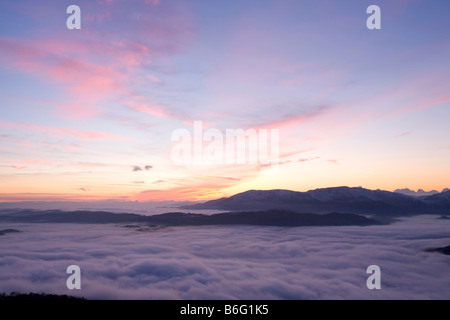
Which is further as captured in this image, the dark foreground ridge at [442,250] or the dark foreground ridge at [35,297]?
the dark foreground ridge at [442,250]

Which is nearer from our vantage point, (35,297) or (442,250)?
(35,297)

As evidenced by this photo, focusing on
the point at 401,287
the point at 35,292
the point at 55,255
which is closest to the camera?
the point at 35,292

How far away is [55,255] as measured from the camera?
10288 cm

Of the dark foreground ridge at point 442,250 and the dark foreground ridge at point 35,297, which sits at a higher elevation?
the dark foreground ridge at point 35,297

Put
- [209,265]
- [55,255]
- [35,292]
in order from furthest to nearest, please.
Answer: [55,255] < [209,265] < [35,292]

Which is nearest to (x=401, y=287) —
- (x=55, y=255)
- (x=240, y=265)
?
(x=240, y=265)

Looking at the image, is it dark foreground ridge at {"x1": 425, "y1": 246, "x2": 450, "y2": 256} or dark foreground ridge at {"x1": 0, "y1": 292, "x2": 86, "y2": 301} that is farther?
dark foreground ridge at {"x1": 425, "y1": 246, "x2": 450, "y2": 256}

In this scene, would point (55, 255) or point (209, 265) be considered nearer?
point (209, 265)

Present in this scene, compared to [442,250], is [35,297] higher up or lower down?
higher up

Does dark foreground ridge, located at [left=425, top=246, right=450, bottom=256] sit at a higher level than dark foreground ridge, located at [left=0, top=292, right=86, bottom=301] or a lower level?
lower
